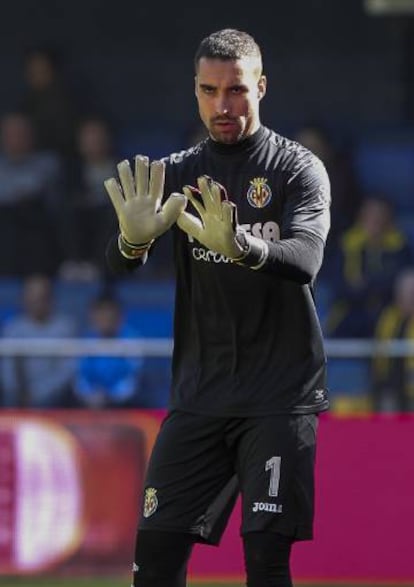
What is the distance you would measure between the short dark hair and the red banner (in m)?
3.86

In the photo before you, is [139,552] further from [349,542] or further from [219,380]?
[349,542]

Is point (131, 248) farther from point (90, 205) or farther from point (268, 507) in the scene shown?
point (90, 205)

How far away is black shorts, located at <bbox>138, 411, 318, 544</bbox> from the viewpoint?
5.44m

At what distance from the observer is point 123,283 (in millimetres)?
12906

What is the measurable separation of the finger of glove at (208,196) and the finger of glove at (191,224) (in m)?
0.10

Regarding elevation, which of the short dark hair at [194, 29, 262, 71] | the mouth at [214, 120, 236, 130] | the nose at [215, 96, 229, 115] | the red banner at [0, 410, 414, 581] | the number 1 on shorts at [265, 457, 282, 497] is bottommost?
the red banner at [0, 410, 414, 581]

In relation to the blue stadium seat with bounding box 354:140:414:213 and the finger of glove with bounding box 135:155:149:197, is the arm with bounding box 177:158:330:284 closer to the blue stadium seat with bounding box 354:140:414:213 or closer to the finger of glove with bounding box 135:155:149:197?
the finger of glove with bounding box 135:155:149:197

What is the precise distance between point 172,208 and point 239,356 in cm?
65

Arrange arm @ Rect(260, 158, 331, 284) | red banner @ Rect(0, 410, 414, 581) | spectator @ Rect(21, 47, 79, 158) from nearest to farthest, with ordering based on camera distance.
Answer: arm @ Rect(260, 158, 331, 284), red banner @ Rect(0, 410, 414, 581), spectator @ Rect(21, 47, 79, 158)

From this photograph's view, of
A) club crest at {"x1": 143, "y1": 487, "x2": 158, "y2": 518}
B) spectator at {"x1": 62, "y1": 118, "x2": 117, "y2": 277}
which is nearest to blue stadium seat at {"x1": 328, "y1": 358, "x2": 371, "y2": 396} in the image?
spectator at {"x1": 62, "y1": 118, "x2": 117, "y2": 277}

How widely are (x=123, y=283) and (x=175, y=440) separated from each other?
733 centimetres

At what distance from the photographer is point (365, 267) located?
480 inches

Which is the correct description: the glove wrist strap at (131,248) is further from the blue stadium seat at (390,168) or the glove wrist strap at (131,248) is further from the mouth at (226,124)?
the blue stadium seat at (390,168)

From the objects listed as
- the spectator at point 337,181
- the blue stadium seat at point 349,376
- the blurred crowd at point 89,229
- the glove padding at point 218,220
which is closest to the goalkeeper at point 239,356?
the glove padding at point 218,220
